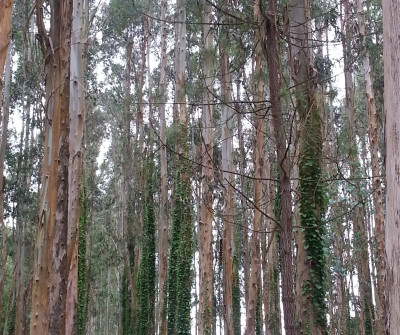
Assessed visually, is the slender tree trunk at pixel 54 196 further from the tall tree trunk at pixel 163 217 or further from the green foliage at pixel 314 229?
the tall tree trunk at pixel 163 217

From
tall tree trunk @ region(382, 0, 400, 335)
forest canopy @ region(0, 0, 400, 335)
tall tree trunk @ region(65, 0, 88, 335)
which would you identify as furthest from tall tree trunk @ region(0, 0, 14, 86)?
tall tree trunk @ region(65, 0, 88, 335)

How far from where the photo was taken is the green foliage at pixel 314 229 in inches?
313

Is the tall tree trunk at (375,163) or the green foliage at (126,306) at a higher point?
the tall tree trunk at (375,163)

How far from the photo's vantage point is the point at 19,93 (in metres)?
24.0

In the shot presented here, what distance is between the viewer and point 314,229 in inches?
318

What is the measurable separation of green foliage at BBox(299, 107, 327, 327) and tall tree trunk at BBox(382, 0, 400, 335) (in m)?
5.12

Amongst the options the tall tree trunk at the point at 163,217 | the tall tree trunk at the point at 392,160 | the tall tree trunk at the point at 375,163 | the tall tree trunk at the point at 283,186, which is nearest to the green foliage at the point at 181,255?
the tall tree trunk at the point at 163,217

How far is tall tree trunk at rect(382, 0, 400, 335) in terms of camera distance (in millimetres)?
2355

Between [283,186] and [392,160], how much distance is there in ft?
7.76

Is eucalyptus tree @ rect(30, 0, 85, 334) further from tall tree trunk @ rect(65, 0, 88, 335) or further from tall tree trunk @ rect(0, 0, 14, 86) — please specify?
tall tree trunk @ rect(65, 0, 88, 335)

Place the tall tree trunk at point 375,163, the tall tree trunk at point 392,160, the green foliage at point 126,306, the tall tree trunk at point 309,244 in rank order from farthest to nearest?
the green foliage at point 126,306 < the tall tree trunk at point 375,163 < the tall tree trunk at point 309,244 < the tall tree trunk at point 392,160

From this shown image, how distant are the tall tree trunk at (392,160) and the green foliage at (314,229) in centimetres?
512

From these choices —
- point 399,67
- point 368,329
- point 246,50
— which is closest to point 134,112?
point 368,329

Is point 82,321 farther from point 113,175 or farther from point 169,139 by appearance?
point 113,175
